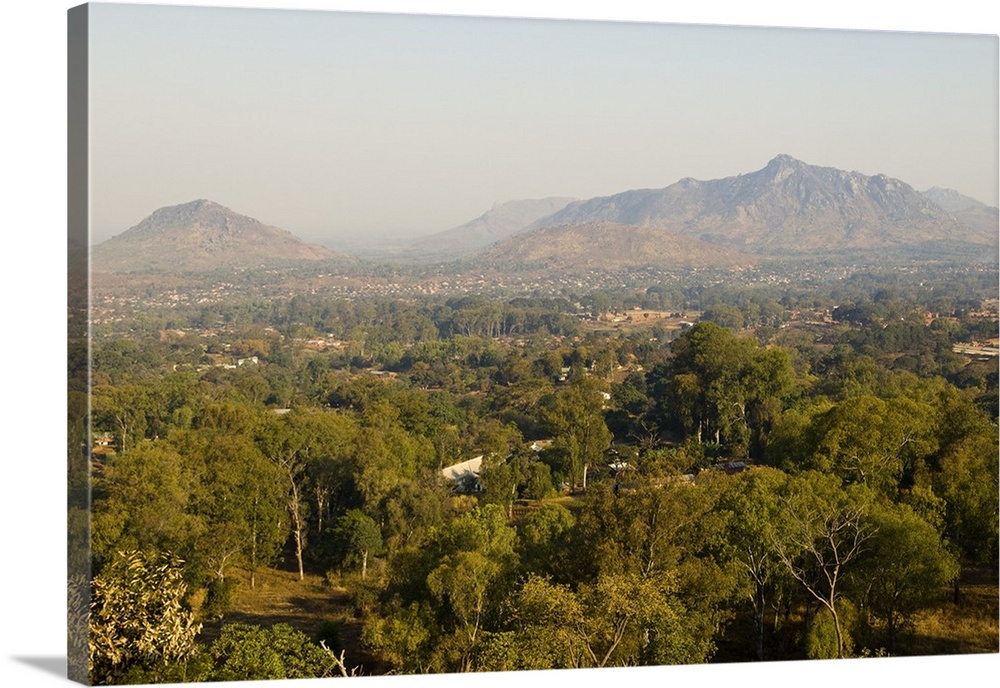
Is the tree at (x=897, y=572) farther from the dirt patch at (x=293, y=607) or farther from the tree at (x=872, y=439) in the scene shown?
the dirt patch at (x=293, y=607)

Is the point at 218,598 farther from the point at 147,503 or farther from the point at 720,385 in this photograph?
the point at 720,385

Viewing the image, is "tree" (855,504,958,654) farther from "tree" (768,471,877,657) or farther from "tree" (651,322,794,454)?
"tree" (651,322,794,454)

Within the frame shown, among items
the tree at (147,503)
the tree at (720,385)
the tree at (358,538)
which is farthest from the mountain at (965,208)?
the tree at (147,503)

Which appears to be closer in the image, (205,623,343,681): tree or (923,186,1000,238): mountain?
(205,623,343,681): tree

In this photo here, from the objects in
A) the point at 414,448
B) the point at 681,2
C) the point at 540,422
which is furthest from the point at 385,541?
the point at 681,2

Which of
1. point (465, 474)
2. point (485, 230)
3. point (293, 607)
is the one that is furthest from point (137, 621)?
point (485, 230)

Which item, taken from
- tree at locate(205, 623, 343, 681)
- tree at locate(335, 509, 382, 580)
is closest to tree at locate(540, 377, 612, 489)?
tree at locate(335, 509, 382, 580)

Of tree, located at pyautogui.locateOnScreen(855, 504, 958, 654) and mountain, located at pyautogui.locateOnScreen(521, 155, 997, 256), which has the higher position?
mountain, located at pyautogui.locateOnScreen(521, 155, 997, 256)
